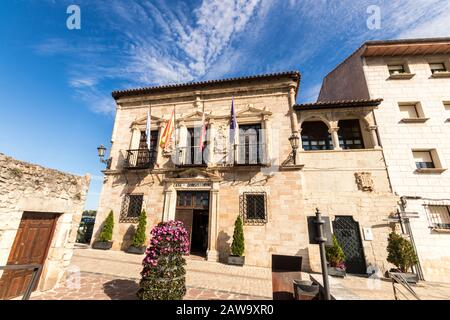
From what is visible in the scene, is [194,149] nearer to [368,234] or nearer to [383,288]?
[368,234]

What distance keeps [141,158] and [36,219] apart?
691 cm

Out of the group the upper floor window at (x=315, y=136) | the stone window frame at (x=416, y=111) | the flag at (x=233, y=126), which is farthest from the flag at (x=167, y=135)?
the stone window frame at (x=416, y=111)

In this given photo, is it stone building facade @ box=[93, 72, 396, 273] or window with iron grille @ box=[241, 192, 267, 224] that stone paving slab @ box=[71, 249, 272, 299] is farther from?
window with iron grille @ box=[241, 192, 267, 224]

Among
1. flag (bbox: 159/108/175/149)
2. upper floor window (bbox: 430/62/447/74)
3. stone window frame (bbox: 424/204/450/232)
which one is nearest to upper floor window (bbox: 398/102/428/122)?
upper floor window (bbox: 430/62/447/74)

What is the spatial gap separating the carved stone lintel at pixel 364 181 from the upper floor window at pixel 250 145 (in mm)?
4613

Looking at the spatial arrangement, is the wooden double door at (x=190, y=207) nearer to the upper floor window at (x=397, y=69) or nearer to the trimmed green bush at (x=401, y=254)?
the trimmed green bush at (x=401, y=254)

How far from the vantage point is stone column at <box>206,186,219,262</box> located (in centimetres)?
881

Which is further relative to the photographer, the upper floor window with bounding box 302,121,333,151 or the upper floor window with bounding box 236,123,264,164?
the upper floor window with bounding box 302,121,333,151

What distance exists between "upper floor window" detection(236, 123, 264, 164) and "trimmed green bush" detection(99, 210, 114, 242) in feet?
25.0

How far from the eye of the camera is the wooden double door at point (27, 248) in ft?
14.1
